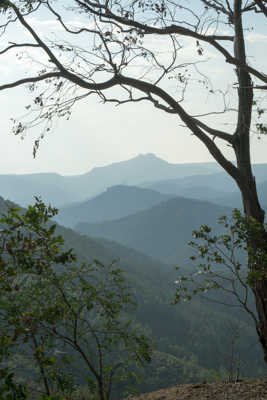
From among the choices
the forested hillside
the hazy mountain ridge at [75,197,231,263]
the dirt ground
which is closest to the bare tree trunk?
the dirt ground

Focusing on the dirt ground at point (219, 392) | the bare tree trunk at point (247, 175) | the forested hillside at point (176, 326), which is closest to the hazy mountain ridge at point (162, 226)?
the forested hillside at point (176, 326)

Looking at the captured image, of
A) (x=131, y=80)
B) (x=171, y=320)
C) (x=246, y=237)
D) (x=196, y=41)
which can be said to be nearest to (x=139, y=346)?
(x=246, y=237)

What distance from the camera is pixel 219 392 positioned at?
174 inches

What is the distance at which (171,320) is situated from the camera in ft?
223

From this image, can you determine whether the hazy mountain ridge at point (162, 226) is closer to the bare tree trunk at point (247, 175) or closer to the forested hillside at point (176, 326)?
the forested hillside at point (176, 326)

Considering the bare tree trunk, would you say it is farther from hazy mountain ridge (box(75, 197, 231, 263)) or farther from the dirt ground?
hazy mountain ridge (box(75, 197, 231, 263))

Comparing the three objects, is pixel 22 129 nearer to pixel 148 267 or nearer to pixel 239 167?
pixel 239 167

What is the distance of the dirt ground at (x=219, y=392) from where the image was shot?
413 cm

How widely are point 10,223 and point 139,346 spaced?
2.26 metres

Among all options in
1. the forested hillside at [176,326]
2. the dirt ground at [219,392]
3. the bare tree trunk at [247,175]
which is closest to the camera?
the bare tree trunk at [247,175]

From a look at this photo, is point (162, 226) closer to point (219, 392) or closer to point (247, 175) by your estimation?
point (219, 392)

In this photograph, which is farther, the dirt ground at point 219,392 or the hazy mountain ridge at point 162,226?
the hazy mountain ridge at point 162,226

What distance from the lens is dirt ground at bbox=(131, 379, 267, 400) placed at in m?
4.13

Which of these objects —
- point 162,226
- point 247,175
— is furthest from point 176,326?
point 162,226
